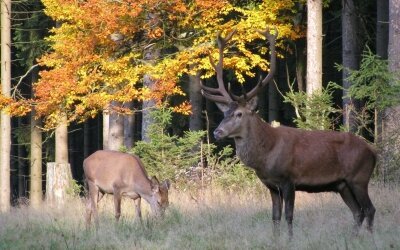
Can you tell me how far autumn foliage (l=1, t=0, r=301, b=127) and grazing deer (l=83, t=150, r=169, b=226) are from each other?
15.3 feet

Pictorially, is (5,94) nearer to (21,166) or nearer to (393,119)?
(393,119)

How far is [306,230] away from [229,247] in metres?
1.48

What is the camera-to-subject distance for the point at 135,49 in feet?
67.6

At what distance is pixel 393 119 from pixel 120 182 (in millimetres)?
5169

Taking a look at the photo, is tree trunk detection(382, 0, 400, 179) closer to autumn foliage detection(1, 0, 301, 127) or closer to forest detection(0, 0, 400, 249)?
forest detection(0, 0, 400, 249)

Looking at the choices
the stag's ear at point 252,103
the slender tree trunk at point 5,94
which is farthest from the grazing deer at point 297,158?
the slender tree trunk at point 5,94

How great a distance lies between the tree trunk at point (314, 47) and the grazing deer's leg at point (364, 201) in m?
6.84

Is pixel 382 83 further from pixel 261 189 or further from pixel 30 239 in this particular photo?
pixel 30 239

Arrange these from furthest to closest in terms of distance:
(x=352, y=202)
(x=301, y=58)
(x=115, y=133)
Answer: (x=301, y=58) → (x=115, y=133) → (x=352, y=202)

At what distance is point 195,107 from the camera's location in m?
25.2

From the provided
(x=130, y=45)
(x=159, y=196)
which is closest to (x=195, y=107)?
(x=130, y=45)

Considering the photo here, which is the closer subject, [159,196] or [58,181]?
[159,196]

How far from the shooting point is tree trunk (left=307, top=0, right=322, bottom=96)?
17578 mm

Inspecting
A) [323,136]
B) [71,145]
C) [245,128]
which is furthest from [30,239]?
[71,145]
